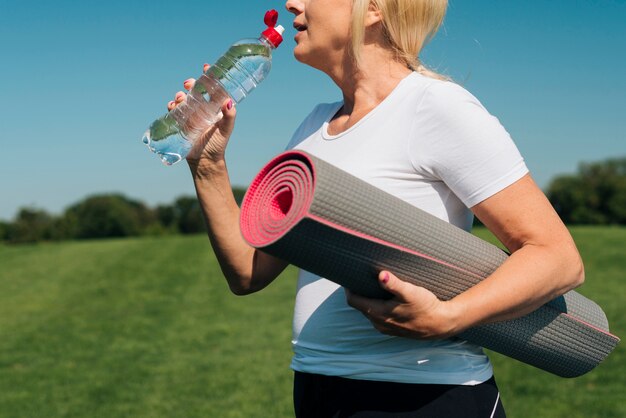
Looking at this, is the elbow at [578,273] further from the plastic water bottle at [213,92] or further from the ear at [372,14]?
the plastic water bottle at [213,92]

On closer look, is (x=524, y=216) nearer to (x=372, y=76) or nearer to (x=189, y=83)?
(x=372, y=76)

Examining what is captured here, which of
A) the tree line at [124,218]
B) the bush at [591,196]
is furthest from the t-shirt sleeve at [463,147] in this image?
the bush at [591,196]

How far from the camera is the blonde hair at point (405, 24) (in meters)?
1.82

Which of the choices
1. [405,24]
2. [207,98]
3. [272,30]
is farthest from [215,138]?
[405,24]

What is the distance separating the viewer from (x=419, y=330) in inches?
58.2

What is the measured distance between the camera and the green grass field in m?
6.92

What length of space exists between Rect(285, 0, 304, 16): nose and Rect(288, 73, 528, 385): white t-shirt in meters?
0.32

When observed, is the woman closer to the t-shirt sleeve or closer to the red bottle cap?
the t-shirt sleeve

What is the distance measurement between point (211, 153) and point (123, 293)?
12.8m

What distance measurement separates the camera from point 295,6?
195 centimetres

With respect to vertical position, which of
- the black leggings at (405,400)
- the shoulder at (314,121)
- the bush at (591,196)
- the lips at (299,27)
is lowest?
the bush at (591,196)

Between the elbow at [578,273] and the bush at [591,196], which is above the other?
the elbow at [578,273]

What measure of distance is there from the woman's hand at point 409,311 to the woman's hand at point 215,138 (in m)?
0.75

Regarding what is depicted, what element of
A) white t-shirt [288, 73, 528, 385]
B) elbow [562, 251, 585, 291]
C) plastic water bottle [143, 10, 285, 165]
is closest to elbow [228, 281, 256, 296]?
white t-shirt [288, 73, 528, 385]
